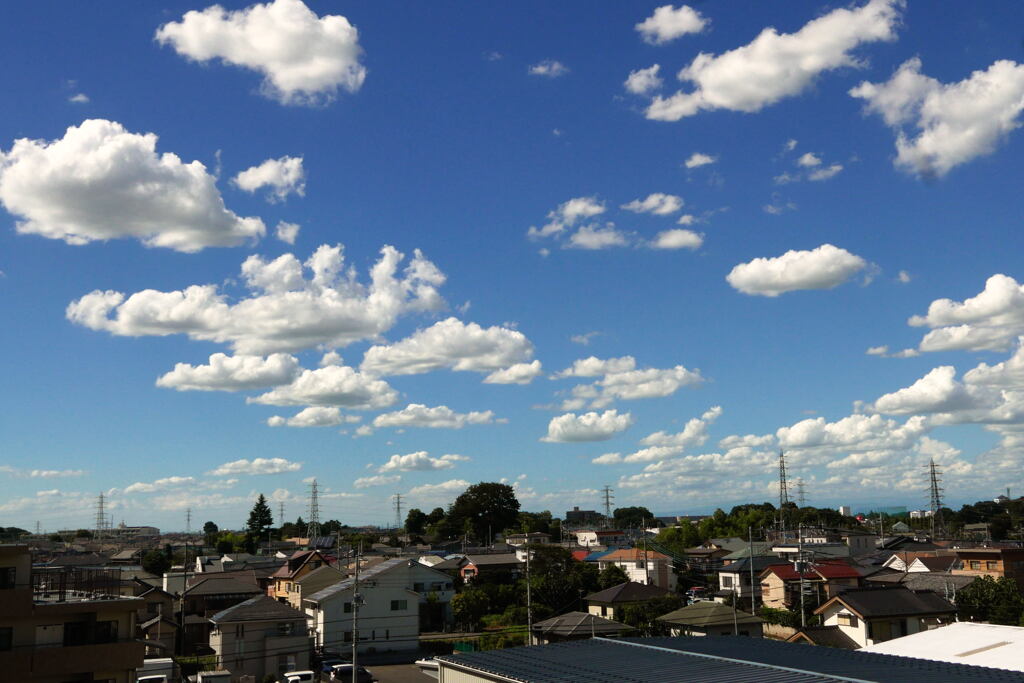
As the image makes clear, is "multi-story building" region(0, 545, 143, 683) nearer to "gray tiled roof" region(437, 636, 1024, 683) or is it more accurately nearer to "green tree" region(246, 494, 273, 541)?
"gray tiled roof" region(437, 636, 1024, 683)

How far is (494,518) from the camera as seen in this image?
4675 inches

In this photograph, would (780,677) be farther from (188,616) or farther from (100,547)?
(100,547)

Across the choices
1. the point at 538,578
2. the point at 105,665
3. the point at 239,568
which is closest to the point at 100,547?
the point at 239,568

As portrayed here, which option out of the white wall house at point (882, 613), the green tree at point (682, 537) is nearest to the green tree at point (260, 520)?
the green tree at point (682, 537)

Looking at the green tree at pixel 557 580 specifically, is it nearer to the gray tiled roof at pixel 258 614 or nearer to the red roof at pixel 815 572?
the red roof at pixel 815 572

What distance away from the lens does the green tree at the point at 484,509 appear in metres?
118

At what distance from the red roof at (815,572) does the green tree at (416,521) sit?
85739mm

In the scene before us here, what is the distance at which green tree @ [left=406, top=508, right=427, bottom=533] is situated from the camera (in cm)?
14300

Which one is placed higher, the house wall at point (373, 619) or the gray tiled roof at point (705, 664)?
the gray tiled roof at point (705, 664)

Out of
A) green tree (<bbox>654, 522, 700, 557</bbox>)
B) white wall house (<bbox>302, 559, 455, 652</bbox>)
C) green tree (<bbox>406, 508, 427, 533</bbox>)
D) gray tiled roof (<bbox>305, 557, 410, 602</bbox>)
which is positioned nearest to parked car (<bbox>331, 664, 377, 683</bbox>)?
white wall house (<bbox>302, 559, 455, 652</bbox>)

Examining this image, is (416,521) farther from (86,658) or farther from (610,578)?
(86,658)

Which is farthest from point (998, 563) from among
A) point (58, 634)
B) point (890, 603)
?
point (58, 634)

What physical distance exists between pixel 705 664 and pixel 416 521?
127 m

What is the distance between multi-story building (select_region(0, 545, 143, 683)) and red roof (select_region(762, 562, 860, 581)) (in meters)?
48.6
